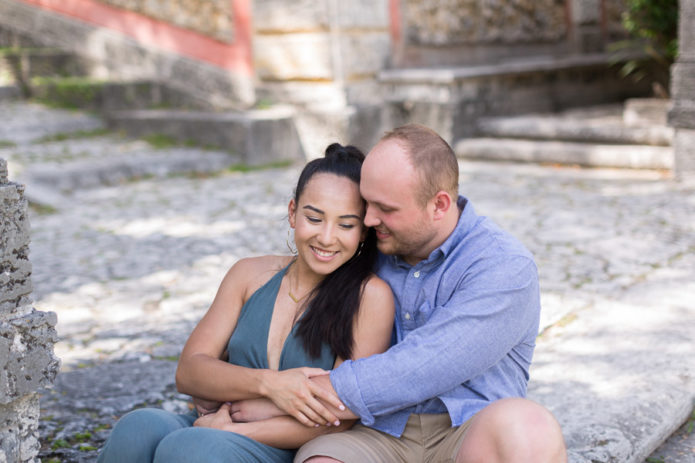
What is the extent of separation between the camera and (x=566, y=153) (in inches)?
341

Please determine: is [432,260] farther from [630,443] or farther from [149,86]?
[149,86]

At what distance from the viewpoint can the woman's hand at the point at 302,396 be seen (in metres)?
2.15

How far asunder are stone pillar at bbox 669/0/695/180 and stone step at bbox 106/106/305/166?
417cm

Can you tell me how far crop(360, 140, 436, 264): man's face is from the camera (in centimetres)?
219

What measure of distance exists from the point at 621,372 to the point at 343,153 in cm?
166

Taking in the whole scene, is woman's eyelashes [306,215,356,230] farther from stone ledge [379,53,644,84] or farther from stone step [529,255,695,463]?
stone ledge [379,53,644,84]

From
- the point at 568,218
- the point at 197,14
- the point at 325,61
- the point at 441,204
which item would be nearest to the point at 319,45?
the point at 325,61

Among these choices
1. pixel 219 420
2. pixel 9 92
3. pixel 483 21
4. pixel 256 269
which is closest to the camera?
pixel 219 420

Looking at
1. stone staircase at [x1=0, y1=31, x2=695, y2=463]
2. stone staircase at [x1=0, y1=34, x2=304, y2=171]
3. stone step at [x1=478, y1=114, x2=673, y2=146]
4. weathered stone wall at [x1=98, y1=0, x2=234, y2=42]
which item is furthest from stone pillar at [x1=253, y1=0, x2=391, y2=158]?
stone step at [x1=478, y1=114, x2=673, y2=146]

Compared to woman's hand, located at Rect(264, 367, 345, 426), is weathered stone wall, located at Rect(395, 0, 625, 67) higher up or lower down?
higher up

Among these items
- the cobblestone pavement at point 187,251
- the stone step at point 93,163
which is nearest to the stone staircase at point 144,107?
the stone step at point 93,163

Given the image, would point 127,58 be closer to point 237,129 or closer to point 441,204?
point 237,129

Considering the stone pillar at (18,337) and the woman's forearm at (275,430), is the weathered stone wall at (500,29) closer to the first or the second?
the woman's forearm at (275,430)

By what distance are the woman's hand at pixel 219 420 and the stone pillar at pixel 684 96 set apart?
20.7 feet
